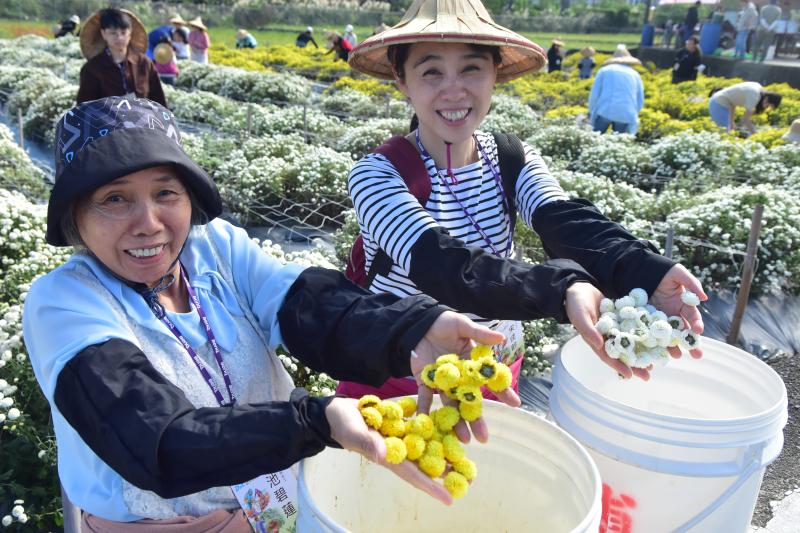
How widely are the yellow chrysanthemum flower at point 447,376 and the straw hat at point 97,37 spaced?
5303mm

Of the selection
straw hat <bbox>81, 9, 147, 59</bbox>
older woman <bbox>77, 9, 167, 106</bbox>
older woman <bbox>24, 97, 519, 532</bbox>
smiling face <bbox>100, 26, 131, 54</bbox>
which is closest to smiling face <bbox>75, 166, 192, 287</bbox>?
older woman <bbox>24, 97, 519, 532</bbox>

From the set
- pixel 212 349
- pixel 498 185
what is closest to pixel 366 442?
pixel 212 349

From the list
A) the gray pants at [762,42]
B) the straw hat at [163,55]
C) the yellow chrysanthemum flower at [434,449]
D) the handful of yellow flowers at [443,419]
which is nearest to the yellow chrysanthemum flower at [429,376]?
the handful of yellow flowers at [443,419]

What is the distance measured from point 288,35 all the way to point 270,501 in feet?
112

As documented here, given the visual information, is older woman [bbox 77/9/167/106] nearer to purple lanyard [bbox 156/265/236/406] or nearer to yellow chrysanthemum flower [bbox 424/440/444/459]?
purple lanyard [bbox 156/265/236/406]

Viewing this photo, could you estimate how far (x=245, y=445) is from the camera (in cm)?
104

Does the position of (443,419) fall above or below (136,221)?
below

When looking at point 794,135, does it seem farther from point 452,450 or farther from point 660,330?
point 452,450

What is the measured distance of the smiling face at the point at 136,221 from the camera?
1263mm

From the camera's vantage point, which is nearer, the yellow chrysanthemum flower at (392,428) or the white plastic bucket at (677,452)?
the yellow chrysanthemum flower at (392,428)

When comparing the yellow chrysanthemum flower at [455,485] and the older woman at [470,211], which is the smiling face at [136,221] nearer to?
the older woman at [470,211]

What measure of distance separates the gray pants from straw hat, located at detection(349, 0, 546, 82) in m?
21.7

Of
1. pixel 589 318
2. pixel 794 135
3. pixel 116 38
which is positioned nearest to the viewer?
pixel 589 318

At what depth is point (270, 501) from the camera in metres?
1.41
